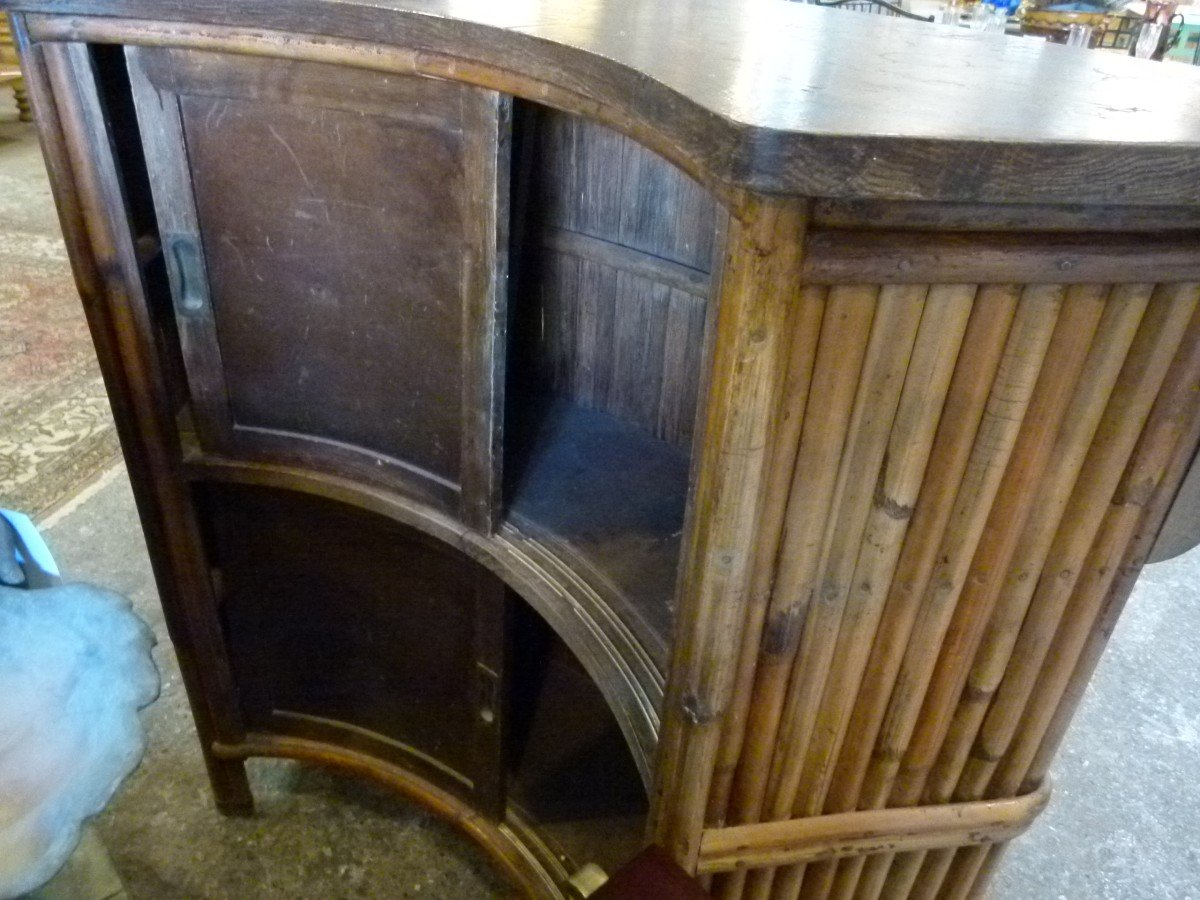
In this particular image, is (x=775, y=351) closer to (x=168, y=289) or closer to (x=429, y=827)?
(x=168, y=289)

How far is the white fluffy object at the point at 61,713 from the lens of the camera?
3.61 feet

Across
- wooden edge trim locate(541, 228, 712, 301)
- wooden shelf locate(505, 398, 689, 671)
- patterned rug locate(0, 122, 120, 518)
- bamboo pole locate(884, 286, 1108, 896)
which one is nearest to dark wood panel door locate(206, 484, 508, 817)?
wooden shelf locate(505, 398, 689, 671)

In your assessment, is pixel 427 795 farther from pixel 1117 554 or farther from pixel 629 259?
pixel 1117 554

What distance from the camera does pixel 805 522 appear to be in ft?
2.16

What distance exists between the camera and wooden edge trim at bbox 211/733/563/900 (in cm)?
128

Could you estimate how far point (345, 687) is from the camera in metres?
1.37

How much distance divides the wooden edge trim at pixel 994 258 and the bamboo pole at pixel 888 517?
0.07 ft

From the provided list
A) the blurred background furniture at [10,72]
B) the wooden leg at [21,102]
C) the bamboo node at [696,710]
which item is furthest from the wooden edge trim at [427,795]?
the wooden leg at [21,102]

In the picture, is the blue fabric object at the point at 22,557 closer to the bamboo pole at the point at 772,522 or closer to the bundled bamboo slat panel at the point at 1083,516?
the bamboo pole at the point at 772,522

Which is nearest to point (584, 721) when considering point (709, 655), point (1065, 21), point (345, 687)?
point (345, 687)

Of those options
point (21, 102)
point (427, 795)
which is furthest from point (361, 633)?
point (21, 102)

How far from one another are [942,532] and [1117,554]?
0.16 m

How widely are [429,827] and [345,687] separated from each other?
13.5 inches

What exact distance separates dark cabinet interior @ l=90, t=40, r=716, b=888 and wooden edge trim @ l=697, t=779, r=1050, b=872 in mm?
129
